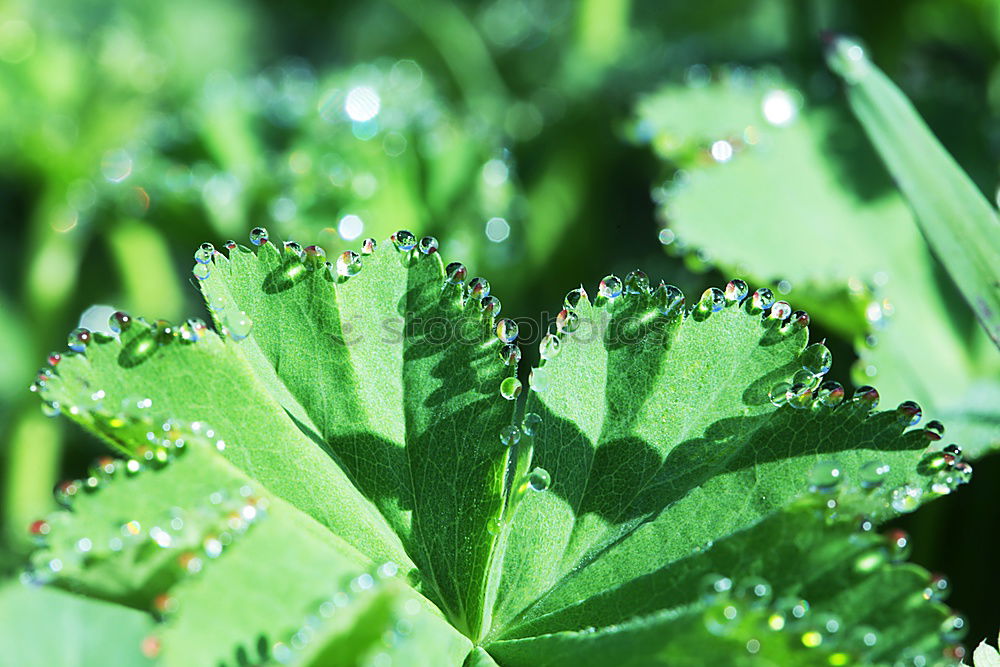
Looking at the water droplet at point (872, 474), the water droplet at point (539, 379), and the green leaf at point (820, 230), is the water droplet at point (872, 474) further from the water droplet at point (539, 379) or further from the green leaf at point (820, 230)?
the green leaf at point (820, 230)

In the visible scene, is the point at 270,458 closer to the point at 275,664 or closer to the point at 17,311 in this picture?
the point at 275,664

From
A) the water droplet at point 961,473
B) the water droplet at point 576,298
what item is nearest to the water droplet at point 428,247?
the water droplet at point 576,298

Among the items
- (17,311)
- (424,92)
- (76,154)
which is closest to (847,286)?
(424,92)

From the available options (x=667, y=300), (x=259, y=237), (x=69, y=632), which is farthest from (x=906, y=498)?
(x=69, y=632)

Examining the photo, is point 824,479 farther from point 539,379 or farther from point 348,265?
point 348,265

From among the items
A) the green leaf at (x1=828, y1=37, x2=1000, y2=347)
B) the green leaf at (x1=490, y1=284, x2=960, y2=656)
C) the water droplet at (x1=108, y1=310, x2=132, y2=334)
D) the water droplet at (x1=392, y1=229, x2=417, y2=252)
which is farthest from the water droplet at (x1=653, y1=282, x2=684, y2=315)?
the water droplet at (x1=108, y1=310, x2=132, y2=334)

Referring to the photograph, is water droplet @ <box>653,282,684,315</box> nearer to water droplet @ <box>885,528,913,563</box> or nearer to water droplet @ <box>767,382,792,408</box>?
water droplet @ <box>767,382,792,408</box>
